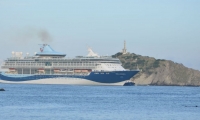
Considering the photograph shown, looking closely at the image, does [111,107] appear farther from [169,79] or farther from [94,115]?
[169,79]

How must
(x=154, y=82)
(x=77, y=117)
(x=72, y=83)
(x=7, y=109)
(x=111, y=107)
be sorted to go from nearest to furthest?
(x=77, y=117)
(x=7, y=109)
(x=111, y=107)
(x=72, y=83)
(x=154, y=82)

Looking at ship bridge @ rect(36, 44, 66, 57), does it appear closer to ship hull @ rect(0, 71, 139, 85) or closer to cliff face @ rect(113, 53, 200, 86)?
ship hull @ rect(0, 71, 139, 85)

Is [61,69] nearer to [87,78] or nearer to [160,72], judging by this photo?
[87,78]

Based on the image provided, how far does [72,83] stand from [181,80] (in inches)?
2747

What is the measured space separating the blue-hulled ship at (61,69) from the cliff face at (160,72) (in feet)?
162

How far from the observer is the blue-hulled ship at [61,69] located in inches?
4454

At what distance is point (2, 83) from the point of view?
133 metres

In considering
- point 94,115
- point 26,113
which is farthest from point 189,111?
point 26,113

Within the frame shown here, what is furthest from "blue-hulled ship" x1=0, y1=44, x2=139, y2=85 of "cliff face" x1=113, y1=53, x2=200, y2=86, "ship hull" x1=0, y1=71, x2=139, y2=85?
"cliff face" x1=113, y1=53, x2=200, y2=86

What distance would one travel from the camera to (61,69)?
396 feet

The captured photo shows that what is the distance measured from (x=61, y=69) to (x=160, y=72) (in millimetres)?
62170

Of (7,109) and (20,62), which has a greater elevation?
(20,62)

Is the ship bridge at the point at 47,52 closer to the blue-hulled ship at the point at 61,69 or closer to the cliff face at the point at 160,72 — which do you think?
the blue-hulled ship at the point at 61,69

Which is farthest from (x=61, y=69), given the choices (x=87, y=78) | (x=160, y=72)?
(x=160, y=72)
